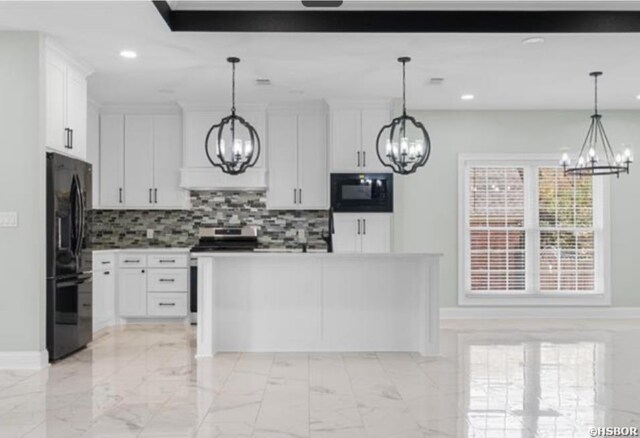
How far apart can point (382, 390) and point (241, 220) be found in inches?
161

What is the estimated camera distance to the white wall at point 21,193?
4668 millimetres

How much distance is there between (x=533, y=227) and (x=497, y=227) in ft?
1.48

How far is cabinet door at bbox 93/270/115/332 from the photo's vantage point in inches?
258

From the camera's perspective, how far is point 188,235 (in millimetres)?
7711

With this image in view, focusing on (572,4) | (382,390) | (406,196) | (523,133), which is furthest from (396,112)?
(382,390)

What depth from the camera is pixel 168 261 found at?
7.05 meters

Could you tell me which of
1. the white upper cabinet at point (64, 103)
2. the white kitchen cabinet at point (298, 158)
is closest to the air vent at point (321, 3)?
the white upper cabinet at point (64, 103)

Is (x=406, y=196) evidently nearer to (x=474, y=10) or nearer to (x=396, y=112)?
(x=396, y=112)

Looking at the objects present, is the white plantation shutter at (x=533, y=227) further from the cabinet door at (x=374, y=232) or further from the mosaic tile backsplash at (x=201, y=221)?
the mosaic tile backsplash at (x=201, y=221)

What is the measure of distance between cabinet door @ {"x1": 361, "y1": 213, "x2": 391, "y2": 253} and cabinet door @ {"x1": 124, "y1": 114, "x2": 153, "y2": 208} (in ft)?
8.64

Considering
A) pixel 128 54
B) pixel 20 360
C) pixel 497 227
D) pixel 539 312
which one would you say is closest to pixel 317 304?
pixel 20 360

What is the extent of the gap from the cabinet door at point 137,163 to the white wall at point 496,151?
125 inches

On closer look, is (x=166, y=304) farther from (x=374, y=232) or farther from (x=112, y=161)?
(x=374, y=232)

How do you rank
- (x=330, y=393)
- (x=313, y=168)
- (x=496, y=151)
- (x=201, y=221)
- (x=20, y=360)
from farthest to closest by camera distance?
1. (x=201, y=221)
2. (x=496, y=151)
3. (x=313, y=168)
4. (x=20, y=360)
5. (x=330, y=393)
